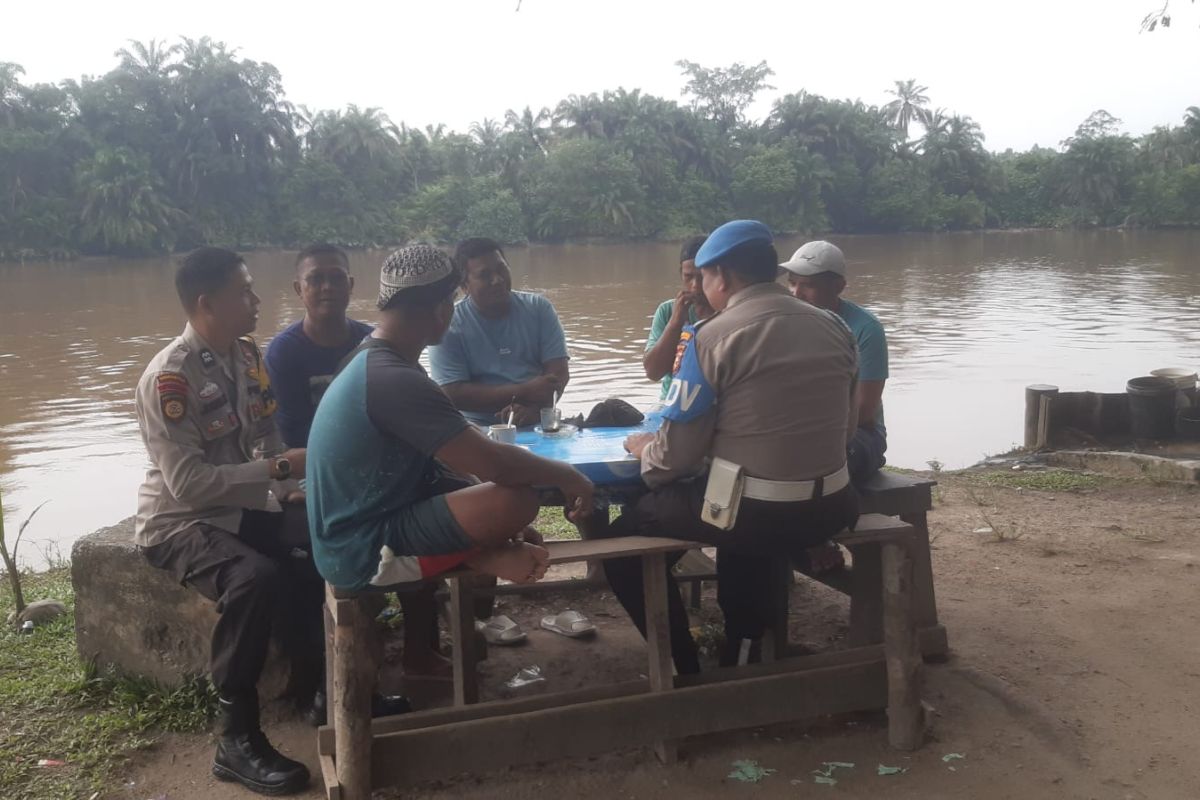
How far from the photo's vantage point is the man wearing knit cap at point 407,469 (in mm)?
2570

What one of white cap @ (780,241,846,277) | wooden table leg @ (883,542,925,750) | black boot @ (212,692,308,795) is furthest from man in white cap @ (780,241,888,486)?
black boot @ (212,692,308,795)

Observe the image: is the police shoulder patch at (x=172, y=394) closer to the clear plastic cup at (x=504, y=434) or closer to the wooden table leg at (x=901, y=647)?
the clear plastic cup at (x=504, y=434)

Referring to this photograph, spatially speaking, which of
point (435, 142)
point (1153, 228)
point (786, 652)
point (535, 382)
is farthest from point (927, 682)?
point (1153, 228)

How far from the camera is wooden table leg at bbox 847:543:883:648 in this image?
3.76 meters

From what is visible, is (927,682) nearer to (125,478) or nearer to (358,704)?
(358,704)

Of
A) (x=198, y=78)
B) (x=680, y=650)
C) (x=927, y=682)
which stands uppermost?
(x=198, y=78)

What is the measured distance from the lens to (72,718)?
349 cm

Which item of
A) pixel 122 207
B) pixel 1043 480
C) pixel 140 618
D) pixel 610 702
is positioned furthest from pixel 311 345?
pixel 122 207

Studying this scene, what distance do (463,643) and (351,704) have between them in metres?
0.64

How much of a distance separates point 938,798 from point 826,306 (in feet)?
6.08

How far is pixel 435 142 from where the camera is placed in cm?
5966

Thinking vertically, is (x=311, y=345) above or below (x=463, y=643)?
above

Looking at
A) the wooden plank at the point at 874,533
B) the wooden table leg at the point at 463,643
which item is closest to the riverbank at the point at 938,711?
the wooden table leg at the point at 463,643

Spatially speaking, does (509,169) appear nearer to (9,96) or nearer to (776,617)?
(9,96)
